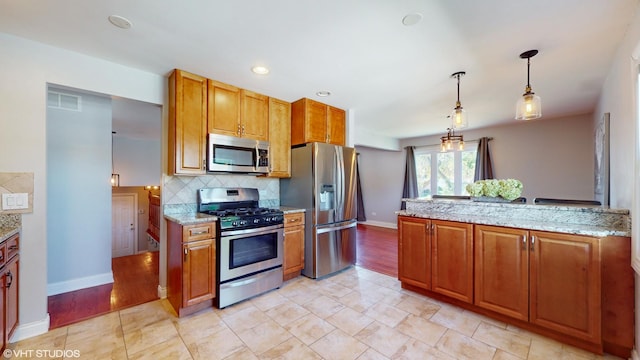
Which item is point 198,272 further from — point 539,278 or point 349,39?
point 539,278

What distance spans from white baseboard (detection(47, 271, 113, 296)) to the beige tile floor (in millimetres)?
1099

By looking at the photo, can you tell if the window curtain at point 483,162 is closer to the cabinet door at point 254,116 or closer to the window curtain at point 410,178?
the window curtain at point 410,178

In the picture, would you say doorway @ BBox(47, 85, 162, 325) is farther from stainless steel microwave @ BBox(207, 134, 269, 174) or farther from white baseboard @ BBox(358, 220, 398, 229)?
white baseboard @ BBox(358, 220, 398, 229)

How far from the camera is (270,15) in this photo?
179 cm

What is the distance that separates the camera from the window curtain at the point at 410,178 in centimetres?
673

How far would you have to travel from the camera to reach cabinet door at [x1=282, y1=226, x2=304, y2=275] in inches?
127

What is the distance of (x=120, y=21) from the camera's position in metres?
1.85

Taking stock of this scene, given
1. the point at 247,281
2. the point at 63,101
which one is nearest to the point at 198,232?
the point at 247,281

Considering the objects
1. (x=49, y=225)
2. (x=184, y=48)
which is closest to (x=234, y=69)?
(x=184, y=48)

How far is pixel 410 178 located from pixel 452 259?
4465 millimetres

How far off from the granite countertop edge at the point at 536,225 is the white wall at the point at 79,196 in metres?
3.94

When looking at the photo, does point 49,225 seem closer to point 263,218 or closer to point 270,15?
point 263,218

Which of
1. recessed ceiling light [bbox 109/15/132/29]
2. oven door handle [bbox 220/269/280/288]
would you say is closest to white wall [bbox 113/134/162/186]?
oven door handle [bbox 220/269/280/288]

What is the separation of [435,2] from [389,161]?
5.88 m
